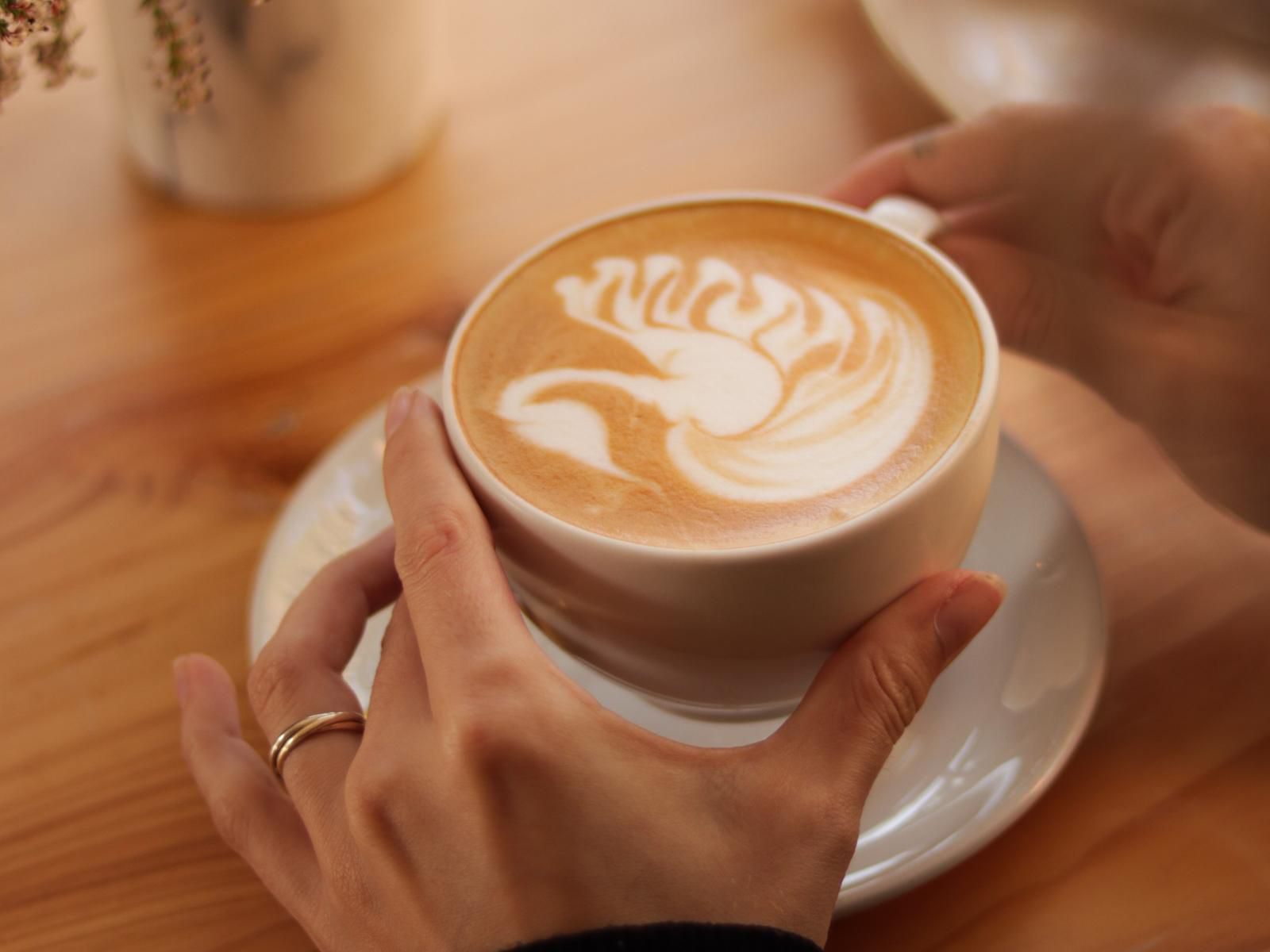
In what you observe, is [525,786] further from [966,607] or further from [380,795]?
[966,607]

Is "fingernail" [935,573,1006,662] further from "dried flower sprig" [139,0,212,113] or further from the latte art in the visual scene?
"dried flower sprig" [139,0,212,113]

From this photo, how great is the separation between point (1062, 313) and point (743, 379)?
0.30 meters

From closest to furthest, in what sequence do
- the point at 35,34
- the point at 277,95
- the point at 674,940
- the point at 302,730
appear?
the point at 674,940
the point at 302,730
the point at 35,34
the point at 277,95

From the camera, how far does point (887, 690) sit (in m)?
0.52

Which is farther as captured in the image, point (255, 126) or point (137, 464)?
point (255, 126)

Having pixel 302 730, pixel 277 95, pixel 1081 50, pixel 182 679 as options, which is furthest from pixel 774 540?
pixel 277 95

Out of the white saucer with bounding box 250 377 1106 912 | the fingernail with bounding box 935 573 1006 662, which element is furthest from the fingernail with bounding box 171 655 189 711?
the fingernail with bounding box 935 573 1006 662

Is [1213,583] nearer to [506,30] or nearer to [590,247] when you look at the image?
[590,247]

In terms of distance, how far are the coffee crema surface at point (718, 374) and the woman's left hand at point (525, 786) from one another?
2.4 inches

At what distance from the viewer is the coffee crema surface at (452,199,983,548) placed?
560 mm

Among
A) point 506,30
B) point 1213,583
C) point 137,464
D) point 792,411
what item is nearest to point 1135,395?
point 1213,583

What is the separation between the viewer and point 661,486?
22.3 inches

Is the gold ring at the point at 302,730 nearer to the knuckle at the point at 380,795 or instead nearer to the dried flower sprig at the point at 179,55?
the knuckle at the point at 380,795

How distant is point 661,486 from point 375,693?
0.55 feet
